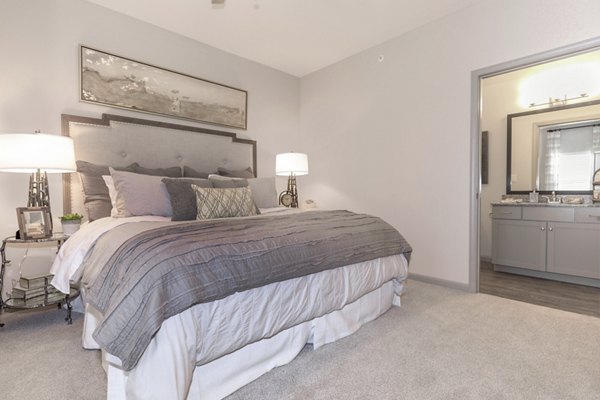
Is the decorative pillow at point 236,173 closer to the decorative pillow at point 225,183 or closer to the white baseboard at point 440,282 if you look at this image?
the decorative pillow at point 225,183

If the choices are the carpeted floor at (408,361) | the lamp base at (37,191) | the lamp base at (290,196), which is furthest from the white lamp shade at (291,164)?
the lamp base at (37,191)

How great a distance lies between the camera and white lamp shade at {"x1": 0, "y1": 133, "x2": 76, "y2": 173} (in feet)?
6.76

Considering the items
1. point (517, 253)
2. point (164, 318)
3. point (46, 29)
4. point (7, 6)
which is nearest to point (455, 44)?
point (517, 253)

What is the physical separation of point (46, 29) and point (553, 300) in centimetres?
494

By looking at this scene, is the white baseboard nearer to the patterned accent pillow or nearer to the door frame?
the door frame

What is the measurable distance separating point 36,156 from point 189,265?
167cm

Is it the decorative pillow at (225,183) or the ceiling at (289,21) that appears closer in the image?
the decorative pillow at (225,183)

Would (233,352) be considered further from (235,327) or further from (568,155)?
(568,155)

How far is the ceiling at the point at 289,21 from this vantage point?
2.83 metres

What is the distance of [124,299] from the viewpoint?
3.83ft

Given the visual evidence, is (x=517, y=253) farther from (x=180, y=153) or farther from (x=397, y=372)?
(x=180, y=153)

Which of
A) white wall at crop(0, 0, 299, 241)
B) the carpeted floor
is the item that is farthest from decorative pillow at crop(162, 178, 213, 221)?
white wall at crop(0, 0, 299, 241)

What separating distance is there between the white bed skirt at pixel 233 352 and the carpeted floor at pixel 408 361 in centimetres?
7

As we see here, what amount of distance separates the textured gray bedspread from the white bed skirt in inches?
3.3
